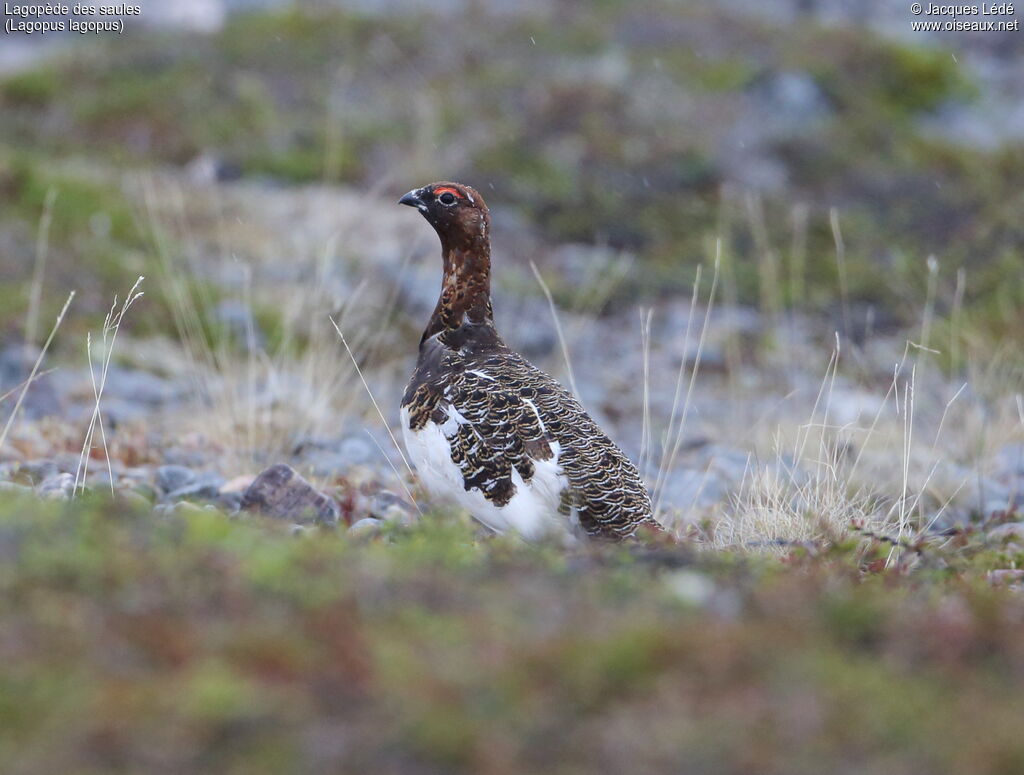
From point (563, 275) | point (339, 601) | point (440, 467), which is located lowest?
point (563, 275)

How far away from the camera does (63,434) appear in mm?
6789

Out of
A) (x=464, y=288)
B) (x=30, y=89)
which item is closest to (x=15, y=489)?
(x=464, y=288)

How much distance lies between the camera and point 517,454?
469 cm

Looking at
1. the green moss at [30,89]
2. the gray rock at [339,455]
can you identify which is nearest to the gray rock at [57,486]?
the gray rock at [339,455]

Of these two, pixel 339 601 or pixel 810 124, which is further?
pixel 810 124

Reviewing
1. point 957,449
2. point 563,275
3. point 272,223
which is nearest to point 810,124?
point 563,275

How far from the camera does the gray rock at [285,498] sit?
5152 mm

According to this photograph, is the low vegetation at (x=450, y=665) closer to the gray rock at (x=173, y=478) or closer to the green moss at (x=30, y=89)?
the gray rock at (x=173, y=478)

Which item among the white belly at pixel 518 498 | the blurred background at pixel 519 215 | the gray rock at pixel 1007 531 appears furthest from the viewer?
the blurred background at pixel 519 215

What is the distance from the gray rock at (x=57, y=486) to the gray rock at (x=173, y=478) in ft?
1.62

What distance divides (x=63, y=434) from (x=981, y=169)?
1108 cm

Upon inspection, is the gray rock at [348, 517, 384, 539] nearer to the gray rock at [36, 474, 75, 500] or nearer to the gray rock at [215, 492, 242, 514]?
the gray rock at [215, 492, 242, 514]

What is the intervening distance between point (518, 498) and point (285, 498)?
105cm

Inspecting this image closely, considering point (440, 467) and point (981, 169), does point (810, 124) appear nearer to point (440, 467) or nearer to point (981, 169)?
point (981, 169)
